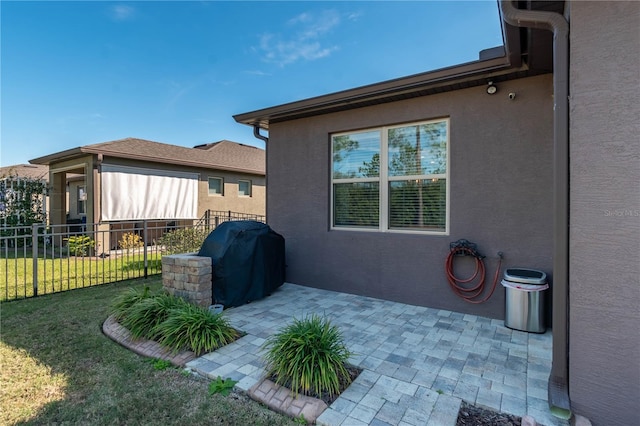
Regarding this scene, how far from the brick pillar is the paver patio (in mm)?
443

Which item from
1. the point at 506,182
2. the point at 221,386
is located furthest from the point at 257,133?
the point at 221,386

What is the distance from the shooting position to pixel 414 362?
2.89 meters

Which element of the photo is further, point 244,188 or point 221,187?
point 244,188

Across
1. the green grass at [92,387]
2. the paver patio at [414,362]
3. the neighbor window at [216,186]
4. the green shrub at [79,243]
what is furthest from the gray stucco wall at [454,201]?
the neighbor window at [216,186]

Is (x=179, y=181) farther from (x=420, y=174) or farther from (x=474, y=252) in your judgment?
(x=474, y=252)

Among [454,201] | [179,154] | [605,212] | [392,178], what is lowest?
[605,212]

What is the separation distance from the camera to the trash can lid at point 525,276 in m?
3.55

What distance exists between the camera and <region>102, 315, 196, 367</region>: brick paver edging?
297cm

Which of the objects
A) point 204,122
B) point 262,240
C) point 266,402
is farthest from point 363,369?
point 204,122

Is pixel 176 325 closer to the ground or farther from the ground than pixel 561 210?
closer to the ground

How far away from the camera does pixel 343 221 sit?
17.9 ft

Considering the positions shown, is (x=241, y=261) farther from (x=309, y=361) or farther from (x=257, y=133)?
(x=257, y=133)

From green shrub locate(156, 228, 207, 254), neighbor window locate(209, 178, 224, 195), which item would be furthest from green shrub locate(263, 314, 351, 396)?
neighbor window locate(209, 178, 224, 195)

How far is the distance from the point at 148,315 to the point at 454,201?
14.1ft
